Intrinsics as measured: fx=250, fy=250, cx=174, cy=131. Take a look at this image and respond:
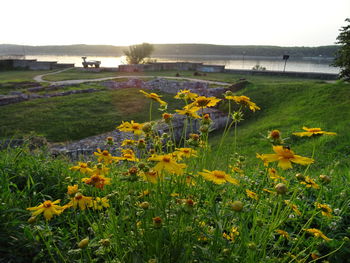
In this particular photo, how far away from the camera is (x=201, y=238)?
1.51m

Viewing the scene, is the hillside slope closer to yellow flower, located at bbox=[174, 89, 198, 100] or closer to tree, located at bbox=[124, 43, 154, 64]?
yellow flower, located at bbox=[174, 89, 198, 100]

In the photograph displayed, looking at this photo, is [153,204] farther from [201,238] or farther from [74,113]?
[74,113]

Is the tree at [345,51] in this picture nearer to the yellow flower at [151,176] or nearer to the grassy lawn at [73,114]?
the grassy lawn at [73,114]

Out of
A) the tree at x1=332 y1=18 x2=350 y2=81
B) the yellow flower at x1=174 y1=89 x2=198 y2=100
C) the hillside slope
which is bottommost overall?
the hillside slope

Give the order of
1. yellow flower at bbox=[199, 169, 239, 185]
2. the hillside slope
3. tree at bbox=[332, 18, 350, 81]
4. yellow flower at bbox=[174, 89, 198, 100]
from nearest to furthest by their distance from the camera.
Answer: yellow flower at bbox=[199, 169, 239, 185] → yellow flower at bbox=[174, 89, 198, 100] → the hillside slope → tree at bbox=[332, 18, 350, 81]

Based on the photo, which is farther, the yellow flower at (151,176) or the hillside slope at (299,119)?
the hillside slope at (299,119)

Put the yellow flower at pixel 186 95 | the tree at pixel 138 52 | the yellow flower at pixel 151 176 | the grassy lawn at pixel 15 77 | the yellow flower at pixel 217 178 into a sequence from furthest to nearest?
the tree at pixel 138 52 → the grassy lawn at pixel 15 77 → the yellow flower at pixel 186 95 → the yellow flower at pixel 151 176 → the yellow flower at pixel 217 178

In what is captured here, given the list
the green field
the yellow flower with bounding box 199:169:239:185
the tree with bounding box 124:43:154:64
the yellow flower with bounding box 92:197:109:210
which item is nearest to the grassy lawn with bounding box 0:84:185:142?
the green field

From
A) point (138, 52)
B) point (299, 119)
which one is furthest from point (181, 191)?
A: point (138, 52)

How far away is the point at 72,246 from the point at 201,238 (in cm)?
110

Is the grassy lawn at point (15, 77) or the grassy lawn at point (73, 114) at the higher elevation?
the grassy lawn at point (15, 77)

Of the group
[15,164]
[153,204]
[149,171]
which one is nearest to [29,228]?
[153,204]

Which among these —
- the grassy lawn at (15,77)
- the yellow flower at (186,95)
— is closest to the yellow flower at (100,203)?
the yellow flower at (186,95)

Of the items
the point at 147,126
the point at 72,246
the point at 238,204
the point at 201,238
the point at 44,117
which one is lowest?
the point at 44,117
